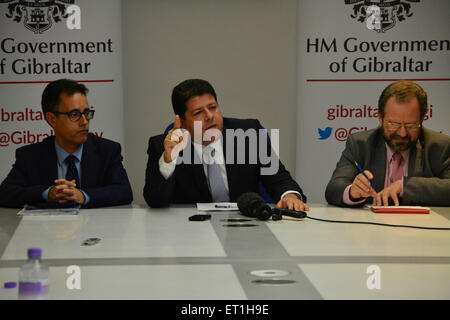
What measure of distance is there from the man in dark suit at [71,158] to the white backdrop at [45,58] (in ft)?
4.82

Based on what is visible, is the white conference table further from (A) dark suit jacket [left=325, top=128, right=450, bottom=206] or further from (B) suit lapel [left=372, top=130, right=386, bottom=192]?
(B) suit lapel [left=372, top=130, right=386, bottom=192]

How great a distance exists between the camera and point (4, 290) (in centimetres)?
196

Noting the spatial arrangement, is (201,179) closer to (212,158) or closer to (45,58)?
(212,158)

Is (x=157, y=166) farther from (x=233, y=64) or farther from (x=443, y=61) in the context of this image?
(x=443, y=61)

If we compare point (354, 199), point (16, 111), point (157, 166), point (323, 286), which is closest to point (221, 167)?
point (157, 166)

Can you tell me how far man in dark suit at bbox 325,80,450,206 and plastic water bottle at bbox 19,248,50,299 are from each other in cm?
198

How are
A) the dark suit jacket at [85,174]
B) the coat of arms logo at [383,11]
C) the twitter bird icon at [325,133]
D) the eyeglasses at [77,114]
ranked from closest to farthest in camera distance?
the dark suit jacket at [85,174] → the eyeglasses at [77,114] → the coat of arms logo at [383,11] → the twitter bird icon at [325,133]

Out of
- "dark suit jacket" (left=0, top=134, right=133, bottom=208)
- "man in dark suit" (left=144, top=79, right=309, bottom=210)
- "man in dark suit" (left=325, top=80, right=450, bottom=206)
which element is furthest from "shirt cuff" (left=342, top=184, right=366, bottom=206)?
"dark suit jacket" (left=0, top=134, right=133, bottom=208)

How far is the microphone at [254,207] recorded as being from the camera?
3.12 m

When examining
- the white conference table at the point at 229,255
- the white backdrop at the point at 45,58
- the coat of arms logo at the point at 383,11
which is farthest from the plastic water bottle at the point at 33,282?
the coat of arms logo at the point at 383,11

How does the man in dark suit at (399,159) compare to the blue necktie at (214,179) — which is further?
the blue necktie at (214,179)

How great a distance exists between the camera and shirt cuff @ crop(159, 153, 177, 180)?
3.57 metres

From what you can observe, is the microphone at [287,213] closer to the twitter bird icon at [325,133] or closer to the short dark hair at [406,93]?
the short dark hair at [406,93]

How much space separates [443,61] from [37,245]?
13.3ft
